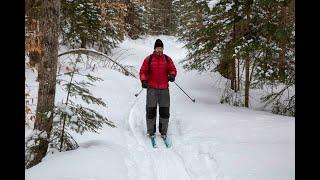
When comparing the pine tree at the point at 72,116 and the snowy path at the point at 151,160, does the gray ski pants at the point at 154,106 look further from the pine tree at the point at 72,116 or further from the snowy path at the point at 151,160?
the pine tree at the point at 72,116

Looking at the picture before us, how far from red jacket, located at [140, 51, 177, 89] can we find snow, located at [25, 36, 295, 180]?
139 cm

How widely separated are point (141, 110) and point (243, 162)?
6663 mm

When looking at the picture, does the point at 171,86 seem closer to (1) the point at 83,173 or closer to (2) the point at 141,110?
(2) the point at 141,110

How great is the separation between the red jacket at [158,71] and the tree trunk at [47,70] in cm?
316

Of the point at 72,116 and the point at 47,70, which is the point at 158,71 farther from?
the point at 47,70

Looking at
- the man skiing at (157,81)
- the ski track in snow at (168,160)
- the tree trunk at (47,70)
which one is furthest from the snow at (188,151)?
the man skiing at (157,81)

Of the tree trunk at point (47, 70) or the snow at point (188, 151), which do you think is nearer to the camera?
the snow at point (188, 151)

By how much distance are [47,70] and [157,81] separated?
348cm

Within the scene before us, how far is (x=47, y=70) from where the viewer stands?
7574 mm

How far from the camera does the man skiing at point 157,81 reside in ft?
34.1

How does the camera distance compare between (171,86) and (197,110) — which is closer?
(197,110)
